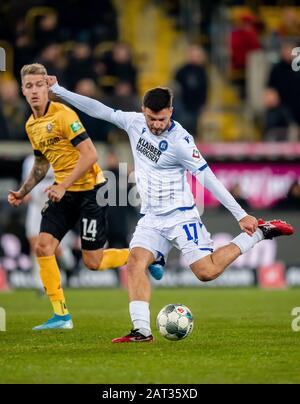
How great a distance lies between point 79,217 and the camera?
1277 cm

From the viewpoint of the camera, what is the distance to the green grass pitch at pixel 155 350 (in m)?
8.66

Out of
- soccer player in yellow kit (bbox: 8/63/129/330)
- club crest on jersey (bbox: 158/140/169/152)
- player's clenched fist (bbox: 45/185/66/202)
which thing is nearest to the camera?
club crest on jersey (bbox: 158/140/169/152)

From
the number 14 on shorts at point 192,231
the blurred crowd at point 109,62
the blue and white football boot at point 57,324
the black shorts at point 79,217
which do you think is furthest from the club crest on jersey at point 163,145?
the blurred crowd at point 109,62

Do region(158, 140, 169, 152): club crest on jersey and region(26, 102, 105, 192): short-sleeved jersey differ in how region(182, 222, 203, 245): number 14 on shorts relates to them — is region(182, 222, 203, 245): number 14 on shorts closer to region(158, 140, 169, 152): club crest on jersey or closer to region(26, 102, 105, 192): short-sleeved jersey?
region(158, 140, 169, 152): club crest on jersey

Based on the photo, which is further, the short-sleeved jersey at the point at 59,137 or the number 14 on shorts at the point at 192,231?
the short-sleeved jersey at the point at 59,137

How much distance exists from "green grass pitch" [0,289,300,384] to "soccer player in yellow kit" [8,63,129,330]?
66cm

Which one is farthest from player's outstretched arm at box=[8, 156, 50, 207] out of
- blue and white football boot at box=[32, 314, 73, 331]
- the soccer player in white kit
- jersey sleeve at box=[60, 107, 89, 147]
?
the soccer player in white kit

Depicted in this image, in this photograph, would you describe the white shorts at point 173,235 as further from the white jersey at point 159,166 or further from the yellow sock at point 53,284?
the yellow sock at point 53,284

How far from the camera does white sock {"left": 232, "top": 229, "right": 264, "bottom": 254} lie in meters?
11.1

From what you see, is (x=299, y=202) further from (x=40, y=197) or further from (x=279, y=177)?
(x=40, y=197)

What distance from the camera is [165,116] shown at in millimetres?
10508

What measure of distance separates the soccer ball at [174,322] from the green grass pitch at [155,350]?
0.12 m

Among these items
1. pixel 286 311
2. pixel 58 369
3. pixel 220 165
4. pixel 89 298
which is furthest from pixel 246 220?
pixel 220 165

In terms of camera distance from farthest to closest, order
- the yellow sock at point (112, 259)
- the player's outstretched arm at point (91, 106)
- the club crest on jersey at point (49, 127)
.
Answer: the yellow sock at point (112, 259) → the club crest on jersey at point (49, 127) → the player's outstretched arm at point (91, 106)
